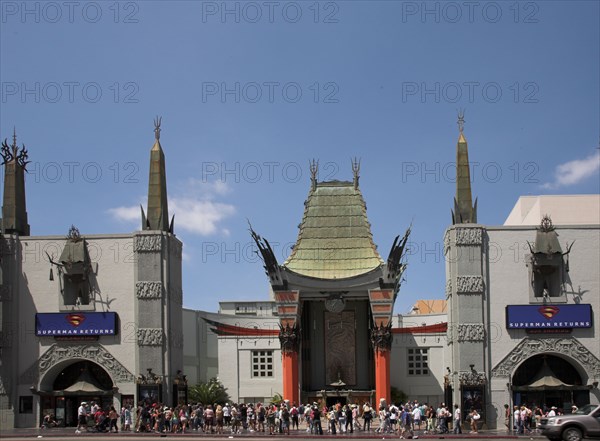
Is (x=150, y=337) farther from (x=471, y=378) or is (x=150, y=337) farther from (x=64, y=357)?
(x=471, y=378)

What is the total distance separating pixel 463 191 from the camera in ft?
139

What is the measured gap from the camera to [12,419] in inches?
1644

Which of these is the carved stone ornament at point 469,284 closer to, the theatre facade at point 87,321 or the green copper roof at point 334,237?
the theatre facade at point 87,321

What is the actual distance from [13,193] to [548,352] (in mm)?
25021

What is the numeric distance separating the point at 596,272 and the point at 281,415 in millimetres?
14874

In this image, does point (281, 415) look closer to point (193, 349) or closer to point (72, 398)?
point (72, 398)

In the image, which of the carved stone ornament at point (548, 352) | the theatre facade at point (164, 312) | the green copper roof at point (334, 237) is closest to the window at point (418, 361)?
the green copper roof at point (334, 237)

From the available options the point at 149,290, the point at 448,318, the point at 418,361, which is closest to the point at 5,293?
the point at 149,290

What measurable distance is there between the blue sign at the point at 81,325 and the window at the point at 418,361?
27178 millimetres

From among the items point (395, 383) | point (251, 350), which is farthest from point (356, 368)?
point (251, 350)

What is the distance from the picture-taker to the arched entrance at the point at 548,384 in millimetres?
40562

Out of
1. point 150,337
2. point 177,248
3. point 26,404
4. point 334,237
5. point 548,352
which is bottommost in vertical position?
point 26,404

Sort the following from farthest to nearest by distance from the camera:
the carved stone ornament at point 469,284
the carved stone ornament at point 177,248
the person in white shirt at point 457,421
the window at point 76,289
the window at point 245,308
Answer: the window at point 245,308 < the carved stone ornament at point 177,248 < the window at point 76,289 < the carved stone ornament at point 469,284 < the person in white shirt at point 457,421

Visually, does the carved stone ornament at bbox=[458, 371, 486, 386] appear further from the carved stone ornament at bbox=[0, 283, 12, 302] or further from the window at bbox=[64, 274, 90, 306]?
the carved stone ornament at bbox=[0, 283, 12, 302]
